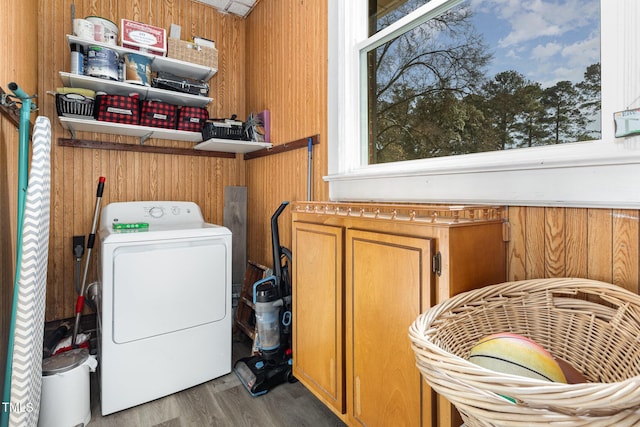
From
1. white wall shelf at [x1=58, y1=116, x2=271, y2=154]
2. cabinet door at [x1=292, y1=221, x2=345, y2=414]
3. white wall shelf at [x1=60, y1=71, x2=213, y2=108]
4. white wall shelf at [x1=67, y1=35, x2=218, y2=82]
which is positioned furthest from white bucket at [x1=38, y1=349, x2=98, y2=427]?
white wall shelf at [x1=67, y1=35, x2=218, y2=82]

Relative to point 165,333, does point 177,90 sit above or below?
above

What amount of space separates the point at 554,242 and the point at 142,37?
2.89m

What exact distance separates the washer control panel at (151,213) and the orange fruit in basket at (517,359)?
230 cm

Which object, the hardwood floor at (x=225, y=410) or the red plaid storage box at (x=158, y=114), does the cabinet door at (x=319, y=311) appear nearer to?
the hardwood floor at (x=225, y=410)

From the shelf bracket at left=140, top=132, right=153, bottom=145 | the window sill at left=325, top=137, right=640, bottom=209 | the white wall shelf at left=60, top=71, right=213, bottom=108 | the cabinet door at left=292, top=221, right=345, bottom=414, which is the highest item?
the white wall shelf at left=60, top=71, right=213, bottom=108

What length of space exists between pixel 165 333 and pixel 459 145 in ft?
6.40

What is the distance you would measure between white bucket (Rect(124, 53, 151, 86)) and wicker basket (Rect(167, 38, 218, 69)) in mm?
232

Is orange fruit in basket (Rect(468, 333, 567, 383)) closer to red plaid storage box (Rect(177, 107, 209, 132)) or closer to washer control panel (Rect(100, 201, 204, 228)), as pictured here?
washer control panel (Rect(100, 201, 204, 228))

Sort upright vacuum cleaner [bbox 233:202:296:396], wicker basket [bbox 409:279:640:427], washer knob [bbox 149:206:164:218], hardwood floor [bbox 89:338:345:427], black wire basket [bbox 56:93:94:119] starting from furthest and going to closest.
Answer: washer knob [bbox 149:206:164:218]
black wire basket [bbox 56:93:94:119]
upright vacuum cleaner [bbox 233:202:296:396]
hardwood floor [bbox 89:338:345:427]
wicker basket [bbox 409:279:640:427]

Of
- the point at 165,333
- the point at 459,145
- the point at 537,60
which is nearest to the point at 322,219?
the point at 459,145

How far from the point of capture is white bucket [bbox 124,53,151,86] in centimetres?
242

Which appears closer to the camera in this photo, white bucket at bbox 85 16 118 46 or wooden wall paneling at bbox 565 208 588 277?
wooden wall paneling at bbox 565 208 588 277

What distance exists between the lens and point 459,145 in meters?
1.49

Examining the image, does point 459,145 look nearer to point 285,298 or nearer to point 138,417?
point 285,298
